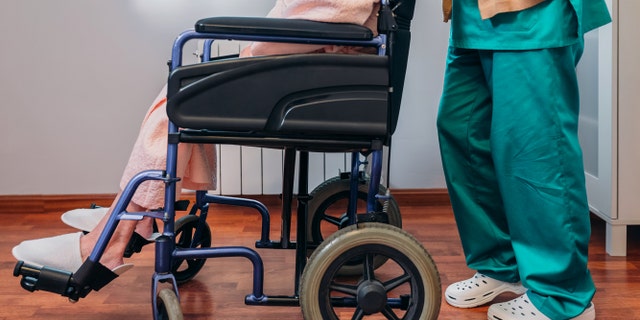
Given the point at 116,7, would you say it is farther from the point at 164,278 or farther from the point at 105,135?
the point at 164,278

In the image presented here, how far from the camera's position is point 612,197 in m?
2.18

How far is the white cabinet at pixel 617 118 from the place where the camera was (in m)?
2.11

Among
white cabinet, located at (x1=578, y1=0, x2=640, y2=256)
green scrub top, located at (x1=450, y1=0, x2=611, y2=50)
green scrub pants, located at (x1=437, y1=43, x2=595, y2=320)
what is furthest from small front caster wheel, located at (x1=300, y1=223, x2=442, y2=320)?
white cabinet, located at (x1=578, y1=0, x2=640, y2=256)

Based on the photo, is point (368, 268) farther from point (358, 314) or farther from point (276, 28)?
point (276, 28)

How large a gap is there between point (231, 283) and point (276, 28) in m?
0.79

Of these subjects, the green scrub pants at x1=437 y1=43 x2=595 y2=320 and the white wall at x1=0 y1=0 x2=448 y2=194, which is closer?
the green scrub pants at x1=437 y1=43 x2=595 y2=320

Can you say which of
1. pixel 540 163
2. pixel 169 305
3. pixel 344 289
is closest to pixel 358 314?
pixel 344 289

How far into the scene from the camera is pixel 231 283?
1973 mm

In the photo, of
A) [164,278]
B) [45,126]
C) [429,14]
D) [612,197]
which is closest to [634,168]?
[612,197]

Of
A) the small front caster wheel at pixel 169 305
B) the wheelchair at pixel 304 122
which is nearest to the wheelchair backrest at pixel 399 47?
the wheelchair at pixel 304 122

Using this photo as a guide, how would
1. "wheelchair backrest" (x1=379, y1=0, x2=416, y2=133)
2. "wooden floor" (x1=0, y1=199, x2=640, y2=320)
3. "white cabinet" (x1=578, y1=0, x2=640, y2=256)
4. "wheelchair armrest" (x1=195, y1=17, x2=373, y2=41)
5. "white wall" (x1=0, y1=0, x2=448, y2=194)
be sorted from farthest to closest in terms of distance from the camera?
"white wall" (x1=0, y1=0, x2=448, y2=194) < "white cabinet" (x1=578, y1=0, x2=640, y2=256) < "wooden floor" (x1=0, y1=199, x2=640, y2=320) < "wheelchair backrest" (x1=379, y1=0, x2=416, y2=133) < "wheelchair armrest" (x1=195, y1=17, x2=373, y2=41)

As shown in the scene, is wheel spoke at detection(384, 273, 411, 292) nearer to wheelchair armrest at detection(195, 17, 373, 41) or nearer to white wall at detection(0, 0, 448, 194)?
wheelchair armrest at detection(195, 17, 373, 41)

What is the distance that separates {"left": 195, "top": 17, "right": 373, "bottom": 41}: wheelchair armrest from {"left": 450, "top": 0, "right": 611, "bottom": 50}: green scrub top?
32cm

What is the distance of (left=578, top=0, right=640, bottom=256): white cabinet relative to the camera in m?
2.11
